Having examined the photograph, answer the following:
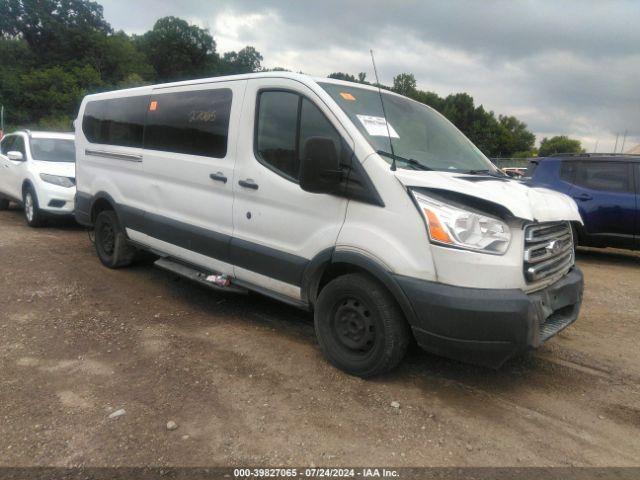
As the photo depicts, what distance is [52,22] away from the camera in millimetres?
61344

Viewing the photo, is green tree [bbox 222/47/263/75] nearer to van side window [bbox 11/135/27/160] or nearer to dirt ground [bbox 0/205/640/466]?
van side window [bbox 11/135/27/160]

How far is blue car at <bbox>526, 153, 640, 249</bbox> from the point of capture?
7.99 meters

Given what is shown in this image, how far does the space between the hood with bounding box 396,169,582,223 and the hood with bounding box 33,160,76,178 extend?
293 inches

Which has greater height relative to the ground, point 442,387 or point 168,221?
point 168,221

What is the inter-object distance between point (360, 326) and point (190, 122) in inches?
102

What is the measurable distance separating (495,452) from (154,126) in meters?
4.32

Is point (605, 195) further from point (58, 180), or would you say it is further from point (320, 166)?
point (58, 180)

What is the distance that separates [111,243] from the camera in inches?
247

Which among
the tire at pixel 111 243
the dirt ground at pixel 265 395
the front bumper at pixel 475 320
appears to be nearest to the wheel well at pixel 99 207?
the tire at pixel 111 243

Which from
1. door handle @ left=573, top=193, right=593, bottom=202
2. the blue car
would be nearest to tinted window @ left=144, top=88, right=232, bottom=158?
the blue car

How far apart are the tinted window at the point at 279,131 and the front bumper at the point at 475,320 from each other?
1.33 m

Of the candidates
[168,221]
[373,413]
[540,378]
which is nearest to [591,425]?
[540,378]

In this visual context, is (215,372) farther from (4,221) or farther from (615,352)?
(4,221)

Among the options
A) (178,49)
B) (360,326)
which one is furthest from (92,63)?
(360,326)
